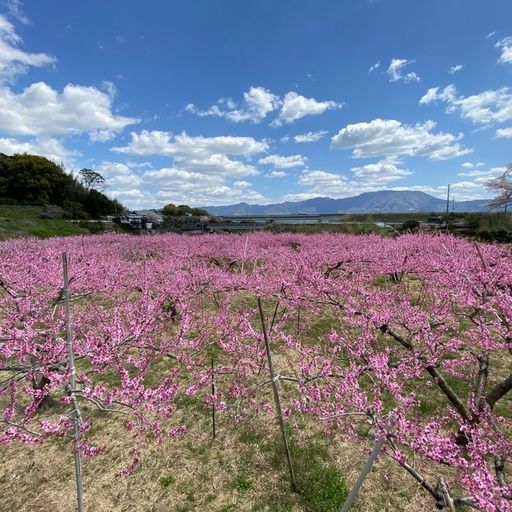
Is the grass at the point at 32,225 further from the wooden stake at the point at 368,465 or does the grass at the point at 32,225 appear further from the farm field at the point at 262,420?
the wooden stake at the point at 368,465

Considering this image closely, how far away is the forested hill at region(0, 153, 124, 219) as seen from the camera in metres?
44.0

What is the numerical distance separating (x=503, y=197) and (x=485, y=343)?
1502 inches

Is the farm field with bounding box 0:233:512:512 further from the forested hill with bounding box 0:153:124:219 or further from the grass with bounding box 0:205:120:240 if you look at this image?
the forested hill with bounding box 0:153:124:219

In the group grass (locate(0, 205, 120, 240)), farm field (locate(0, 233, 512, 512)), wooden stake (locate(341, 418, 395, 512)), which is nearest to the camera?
wooden stake (locate(341, 418, 395, 512))

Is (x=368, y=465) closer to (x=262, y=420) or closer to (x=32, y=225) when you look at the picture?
(x=262, y=420)

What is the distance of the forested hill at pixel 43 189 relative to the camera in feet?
144

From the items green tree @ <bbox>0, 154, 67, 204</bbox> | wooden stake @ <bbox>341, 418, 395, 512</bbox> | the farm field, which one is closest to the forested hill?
green tree @ <bbox>0, 154, 67, 204</bbox>

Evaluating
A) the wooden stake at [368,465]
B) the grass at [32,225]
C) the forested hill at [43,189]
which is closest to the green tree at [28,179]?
the forested hill at [43,189]

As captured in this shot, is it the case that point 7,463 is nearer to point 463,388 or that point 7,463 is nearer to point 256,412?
point 256,412

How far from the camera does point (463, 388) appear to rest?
18.6ft

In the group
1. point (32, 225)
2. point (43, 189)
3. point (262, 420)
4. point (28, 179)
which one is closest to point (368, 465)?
point (262, 420)

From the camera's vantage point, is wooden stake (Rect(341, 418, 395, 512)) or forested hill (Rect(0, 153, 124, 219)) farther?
forested hill (Rect(0, 153, 124, 219))

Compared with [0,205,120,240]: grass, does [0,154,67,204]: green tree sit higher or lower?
higher

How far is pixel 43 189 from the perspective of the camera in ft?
149
